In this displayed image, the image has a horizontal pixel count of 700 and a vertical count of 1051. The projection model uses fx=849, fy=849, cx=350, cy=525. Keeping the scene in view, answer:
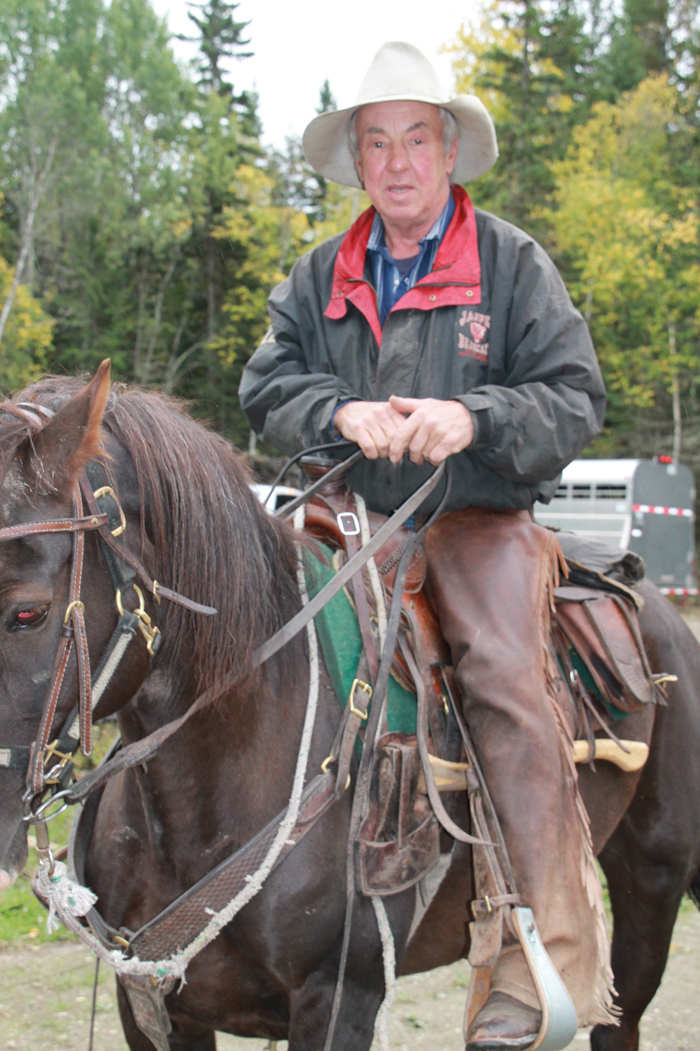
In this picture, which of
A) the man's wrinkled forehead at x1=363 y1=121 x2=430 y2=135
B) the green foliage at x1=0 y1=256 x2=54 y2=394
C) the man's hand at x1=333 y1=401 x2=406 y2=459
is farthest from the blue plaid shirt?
the green foliage at x1=0 y1=256 x2=54 y2=394

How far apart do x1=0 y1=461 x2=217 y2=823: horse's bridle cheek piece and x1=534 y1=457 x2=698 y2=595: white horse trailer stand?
1707cm

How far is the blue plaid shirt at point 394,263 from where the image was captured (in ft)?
9.27

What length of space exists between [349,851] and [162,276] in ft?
102

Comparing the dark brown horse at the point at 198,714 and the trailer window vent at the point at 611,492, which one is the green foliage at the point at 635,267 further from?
the dark brown horse at the point at 198,714

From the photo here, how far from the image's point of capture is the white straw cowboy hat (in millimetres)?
2727

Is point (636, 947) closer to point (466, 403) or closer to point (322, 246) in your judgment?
point (466, 403)

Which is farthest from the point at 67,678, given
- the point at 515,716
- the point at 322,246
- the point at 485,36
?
the point at 485,36

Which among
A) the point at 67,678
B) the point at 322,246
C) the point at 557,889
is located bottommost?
the point at 557,889

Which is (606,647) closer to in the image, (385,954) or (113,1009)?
(385,954)

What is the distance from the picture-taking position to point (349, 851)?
209cm

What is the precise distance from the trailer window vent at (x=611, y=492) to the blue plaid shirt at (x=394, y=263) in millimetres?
16314

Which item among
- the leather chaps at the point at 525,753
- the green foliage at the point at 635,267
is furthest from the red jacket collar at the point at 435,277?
the green foliage at the point at 635,267

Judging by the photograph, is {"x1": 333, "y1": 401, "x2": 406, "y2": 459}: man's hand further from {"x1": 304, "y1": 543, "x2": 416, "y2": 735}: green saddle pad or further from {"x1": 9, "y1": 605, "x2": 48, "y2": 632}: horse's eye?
{"x1": 9, "y1": 605, "x2": 48, "y2": 632}: horse's eye

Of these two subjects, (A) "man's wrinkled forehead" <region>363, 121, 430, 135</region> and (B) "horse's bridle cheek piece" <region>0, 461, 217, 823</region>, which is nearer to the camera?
(B) "horse's bridle cheek piece" <region>0, 461, 217, 823</region>
